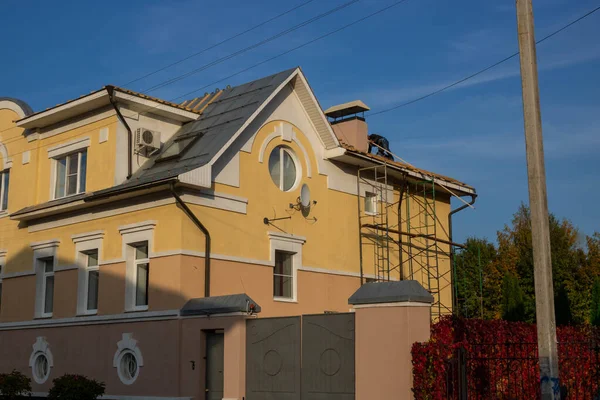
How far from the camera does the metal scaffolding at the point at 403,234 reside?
23719 millimetres

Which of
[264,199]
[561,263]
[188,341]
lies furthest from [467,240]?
[188,341]

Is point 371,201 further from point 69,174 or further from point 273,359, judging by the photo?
point 273,359

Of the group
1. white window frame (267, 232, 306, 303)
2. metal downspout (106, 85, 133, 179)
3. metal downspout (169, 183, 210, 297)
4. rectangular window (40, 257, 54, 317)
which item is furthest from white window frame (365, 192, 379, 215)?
rectangular window (40, 257, 54, 317)

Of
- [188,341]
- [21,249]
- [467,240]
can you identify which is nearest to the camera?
[188,341]

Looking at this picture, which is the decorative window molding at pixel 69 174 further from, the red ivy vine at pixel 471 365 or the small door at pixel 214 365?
the red ivy vine at pixel 471 365

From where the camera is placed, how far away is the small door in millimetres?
16422

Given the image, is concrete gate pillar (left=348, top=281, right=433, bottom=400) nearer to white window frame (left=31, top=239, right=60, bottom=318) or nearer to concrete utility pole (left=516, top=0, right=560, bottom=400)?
concrete utility pole (left=516, top=0, right=560, bottom=400)

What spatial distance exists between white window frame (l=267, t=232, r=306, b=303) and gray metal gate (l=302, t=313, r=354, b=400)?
17.0 feet

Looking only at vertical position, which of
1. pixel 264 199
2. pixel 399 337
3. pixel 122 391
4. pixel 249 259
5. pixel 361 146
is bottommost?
pixel 122 391

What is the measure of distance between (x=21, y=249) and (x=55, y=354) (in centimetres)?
415

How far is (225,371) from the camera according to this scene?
15992mm

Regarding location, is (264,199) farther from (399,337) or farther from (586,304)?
(586,304)

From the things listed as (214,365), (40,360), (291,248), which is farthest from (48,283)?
(214,365)

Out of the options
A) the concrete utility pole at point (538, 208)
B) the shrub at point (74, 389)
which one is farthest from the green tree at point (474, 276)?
the concrete utility pole at point (538, 208)
